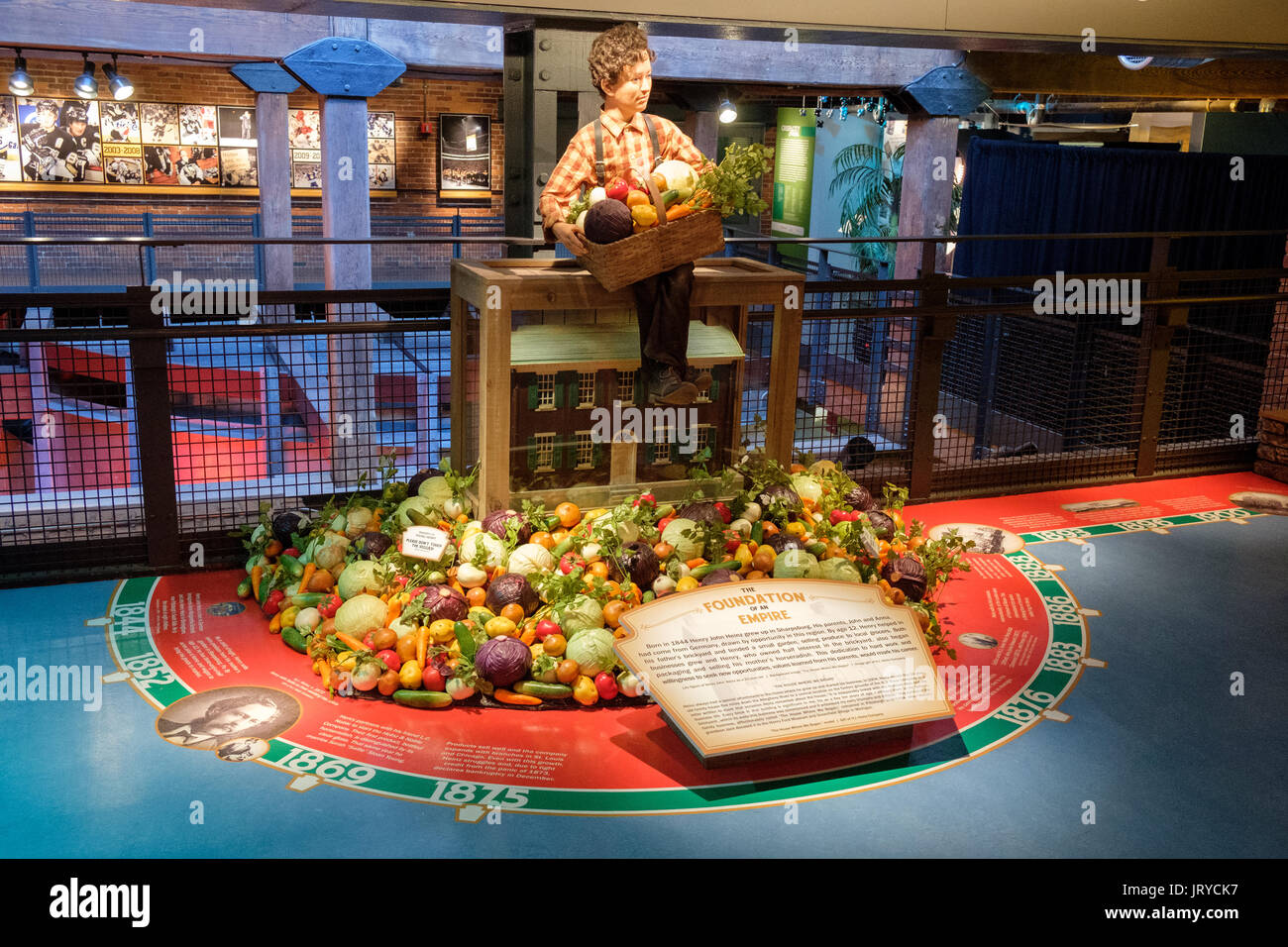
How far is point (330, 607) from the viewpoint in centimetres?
507

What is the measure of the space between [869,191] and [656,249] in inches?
477

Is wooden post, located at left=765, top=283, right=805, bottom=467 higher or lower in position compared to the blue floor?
higher

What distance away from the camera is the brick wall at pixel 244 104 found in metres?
17.2

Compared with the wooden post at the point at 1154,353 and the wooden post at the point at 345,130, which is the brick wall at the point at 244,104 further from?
the wooden post at the point at 1154,353

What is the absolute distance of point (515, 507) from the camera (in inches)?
216

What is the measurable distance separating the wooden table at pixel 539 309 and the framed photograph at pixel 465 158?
14197 millimetres

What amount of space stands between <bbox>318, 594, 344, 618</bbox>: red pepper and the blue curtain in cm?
879

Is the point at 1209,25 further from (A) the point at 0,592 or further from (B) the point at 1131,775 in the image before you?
(A) the point at 0,592

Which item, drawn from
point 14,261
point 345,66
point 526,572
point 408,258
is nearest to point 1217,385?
point 526,572

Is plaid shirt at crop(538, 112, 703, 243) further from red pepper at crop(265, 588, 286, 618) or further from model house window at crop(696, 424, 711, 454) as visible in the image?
red pepper at crop(265, 588, 286, 618)

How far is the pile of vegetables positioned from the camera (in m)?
4.61

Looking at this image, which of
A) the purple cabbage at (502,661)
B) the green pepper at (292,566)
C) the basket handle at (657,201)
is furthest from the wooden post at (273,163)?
the purple cabbage at (502,661)

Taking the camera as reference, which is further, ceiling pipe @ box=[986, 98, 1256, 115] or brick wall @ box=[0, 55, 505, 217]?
brick wall @ box=[0, 55, 505, 217]

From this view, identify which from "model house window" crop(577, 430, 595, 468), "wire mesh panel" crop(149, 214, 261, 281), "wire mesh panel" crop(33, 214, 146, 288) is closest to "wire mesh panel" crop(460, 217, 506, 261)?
"wire mesh panel" crop(149, 214, 261, 281)
